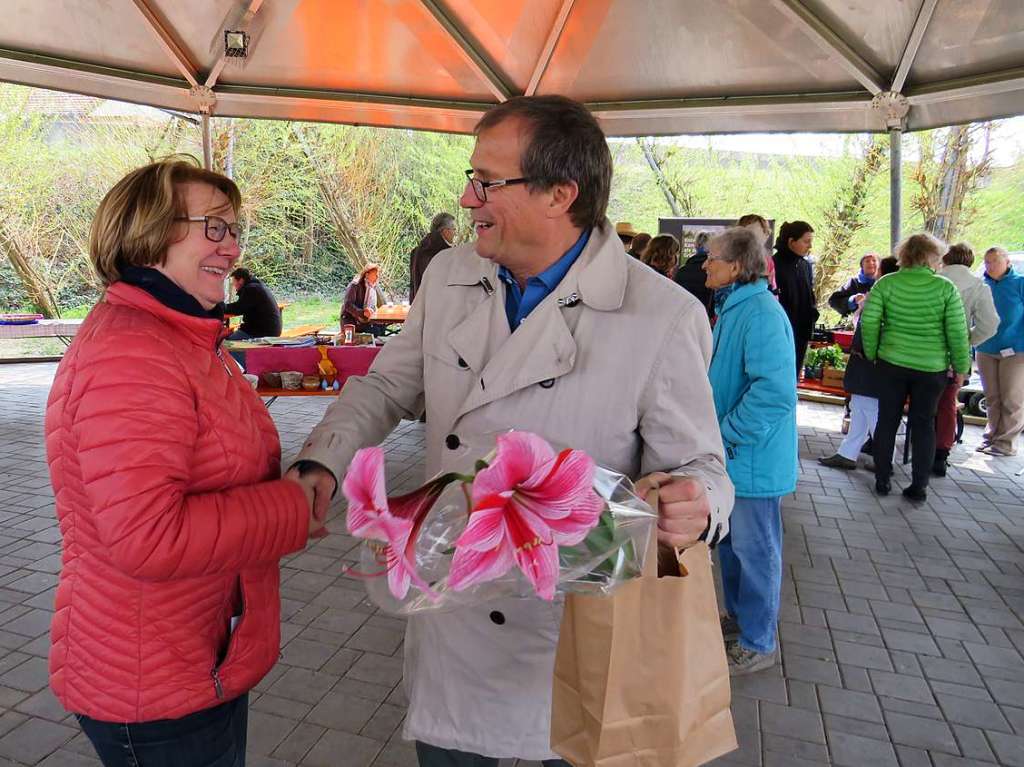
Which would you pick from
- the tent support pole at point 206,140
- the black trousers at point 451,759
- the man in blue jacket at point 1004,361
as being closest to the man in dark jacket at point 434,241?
the tent support pole at point 206,140

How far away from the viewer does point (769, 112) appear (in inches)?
285

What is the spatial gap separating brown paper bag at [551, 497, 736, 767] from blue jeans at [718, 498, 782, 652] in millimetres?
2202

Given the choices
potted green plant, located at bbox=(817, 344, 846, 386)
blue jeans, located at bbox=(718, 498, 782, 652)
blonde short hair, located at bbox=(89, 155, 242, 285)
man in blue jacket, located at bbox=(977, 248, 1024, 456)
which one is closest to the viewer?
blonde short hair, located at bbox=(89, 155, 242, 285)

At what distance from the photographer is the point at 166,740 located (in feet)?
5.27

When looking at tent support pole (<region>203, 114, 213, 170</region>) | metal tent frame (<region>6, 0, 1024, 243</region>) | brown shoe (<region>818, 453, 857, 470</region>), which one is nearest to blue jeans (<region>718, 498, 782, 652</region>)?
brown shoe (<region>818, 453, 857, 470</region>)

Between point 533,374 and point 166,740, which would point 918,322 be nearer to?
point 533,374

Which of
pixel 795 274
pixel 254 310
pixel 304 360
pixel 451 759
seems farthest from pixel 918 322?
pixel 254 310

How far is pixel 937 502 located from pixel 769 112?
401 centimetres

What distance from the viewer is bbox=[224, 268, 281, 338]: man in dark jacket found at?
8.49 metres

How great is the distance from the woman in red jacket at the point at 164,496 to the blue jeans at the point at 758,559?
243 cm

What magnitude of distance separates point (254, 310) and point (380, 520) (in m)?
7.99

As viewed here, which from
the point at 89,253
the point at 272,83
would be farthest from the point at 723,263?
the point at 272,83

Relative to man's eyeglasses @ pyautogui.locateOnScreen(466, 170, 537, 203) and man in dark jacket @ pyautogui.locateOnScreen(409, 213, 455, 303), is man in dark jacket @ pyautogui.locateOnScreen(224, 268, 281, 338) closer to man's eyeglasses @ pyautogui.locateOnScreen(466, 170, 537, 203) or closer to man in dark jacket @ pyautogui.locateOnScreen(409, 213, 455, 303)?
man in dark jacket @ pyautogui.locateOnScreen(409, 213, 455, 303)

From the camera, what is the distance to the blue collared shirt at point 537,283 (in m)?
1.80
